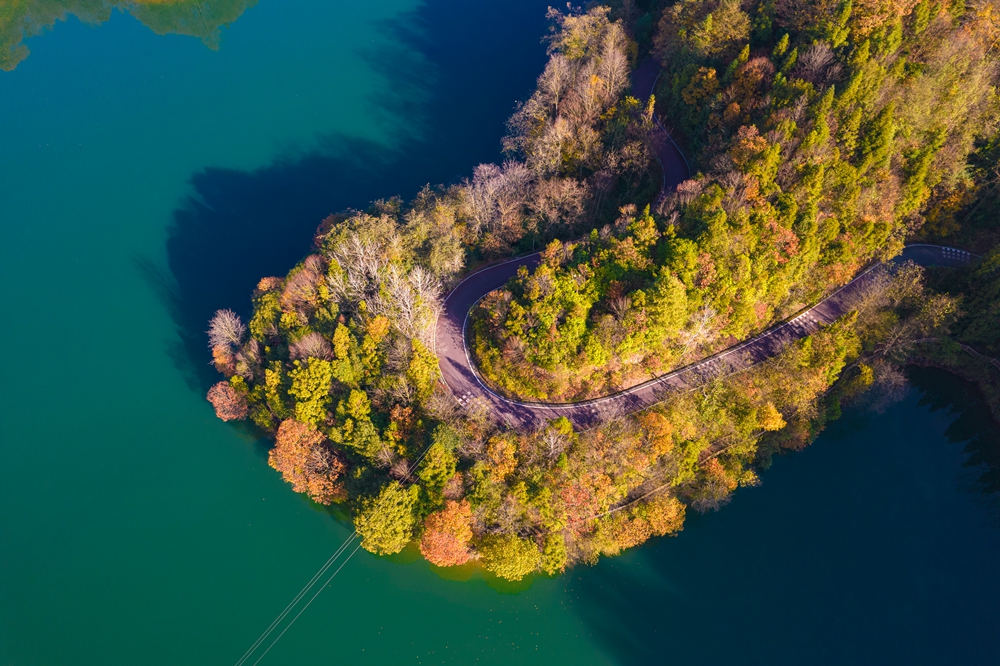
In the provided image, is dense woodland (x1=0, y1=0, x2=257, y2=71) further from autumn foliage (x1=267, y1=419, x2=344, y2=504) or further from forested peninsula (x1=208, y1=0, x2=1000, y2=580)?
autumn foliage (x1=267, y1=419, x2=344, y2=504)

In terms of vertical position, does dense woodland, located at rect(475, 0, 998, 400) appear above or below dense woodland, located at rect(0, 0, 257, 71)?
below

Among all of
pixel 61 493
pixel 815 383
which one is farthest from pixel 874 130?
pixel 61 493

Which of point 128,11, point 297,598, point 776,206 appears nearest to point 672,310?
point 776,206

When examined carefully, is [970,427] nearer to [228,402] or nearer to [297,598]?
[297,598]

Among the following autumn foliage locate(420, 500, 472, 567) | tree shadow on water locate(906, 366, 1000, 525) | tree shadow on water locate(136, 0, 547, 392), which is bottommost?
tree shadow on water locate(906, 366, 1000, 525)

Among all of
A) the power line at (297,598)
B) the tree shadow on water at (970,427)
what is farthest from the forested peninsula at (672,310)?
the power line at (297,598)

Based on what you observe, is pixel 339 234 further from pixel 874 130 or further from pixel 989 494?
pixel 989 494

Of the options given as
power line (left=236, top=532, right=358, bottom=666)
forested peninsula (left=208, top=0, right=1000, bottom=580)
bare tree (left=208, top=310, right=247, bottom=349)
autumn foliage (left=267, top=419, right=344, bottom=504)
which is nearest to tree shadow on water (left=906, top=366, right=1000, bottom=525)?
forested peninsula (left=208, top=0, right=1000, bottom=580)
